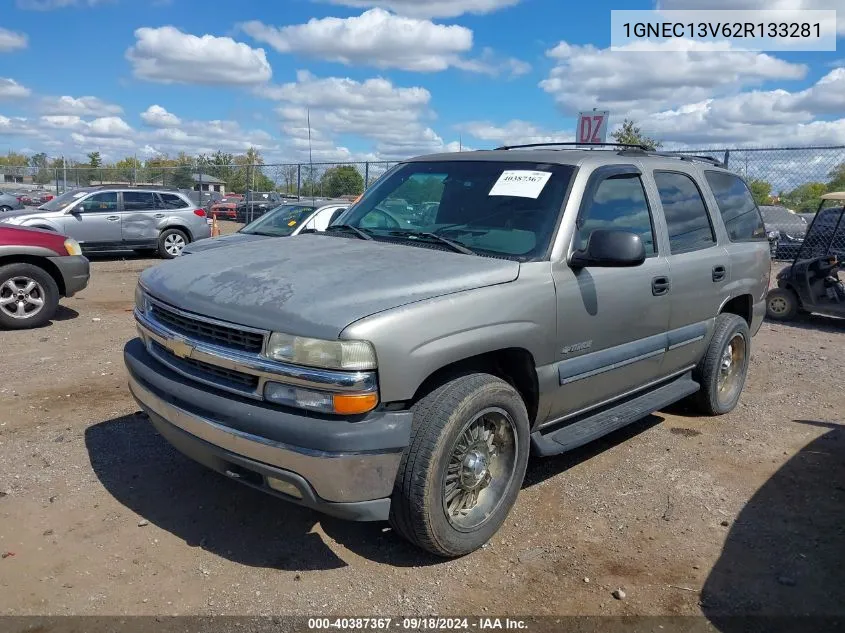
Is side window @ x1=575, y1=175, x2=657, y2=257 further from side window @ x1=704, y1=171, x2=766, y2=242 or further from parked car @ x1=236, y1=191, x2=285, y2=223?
parked car @ x1=236, y1=191, x2=285, y2=223

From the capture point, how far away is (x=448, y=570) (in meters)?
3.34

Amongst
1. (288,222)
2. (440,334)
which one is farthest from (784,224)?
(440,334)

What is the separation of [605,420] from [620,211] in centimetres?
127

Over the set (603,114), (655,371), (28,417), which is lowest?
(28,417)

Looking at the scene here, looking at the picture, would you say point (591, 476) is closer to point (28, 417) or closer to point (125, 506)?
point (125, 506)

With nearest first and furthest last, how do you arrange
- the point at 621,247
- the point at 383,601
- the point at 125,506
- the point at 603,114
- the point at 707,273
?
the point at 383,601 < the point at 621,247 < the point at 125,506 < the point at 707,273 < the point at 603,114

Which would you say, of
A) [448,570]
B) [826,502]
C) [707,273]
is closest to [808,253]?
[707,273]

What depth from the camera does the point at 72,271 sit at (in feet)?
26.8

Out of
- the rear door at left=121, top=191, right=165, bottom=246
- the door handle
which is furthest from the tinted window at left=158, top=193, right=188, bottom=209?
the door handle

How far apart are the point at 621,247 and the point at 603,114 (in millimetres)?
7395

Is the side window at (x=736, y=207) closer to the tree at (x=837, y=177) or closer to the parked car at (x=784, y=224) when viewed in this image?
the tree at (x=837, y=177)

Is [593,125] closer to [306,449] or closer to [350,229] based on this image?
[350,229]

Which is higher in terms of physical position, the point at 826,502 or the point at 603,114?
the point at 603,114

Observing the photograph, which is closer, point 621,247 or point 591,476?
point 621,247
